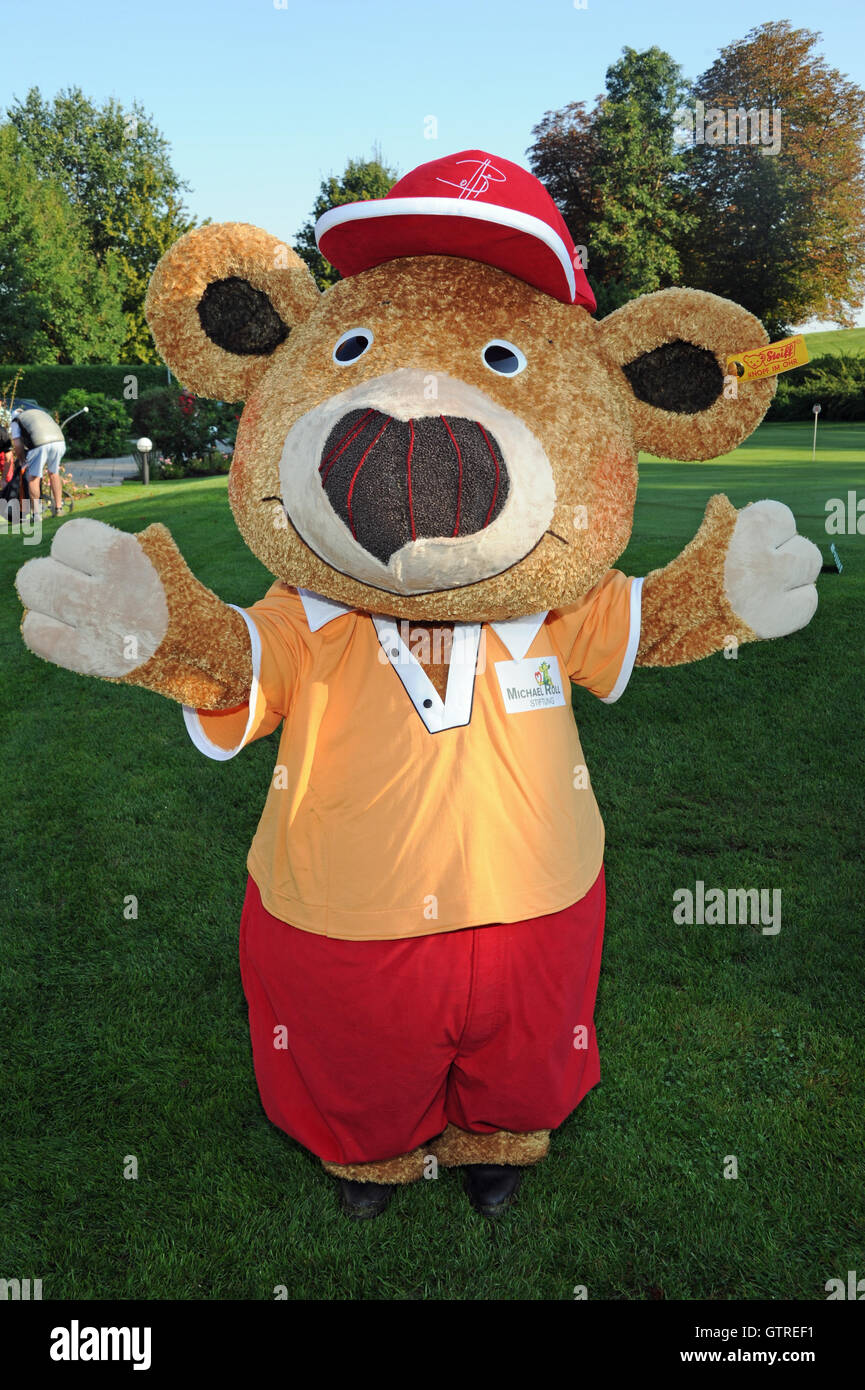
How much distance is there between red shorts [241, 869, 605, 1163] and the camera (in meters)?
2.34

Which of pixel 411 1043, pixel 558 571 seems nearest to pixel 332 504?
pixel 558 571

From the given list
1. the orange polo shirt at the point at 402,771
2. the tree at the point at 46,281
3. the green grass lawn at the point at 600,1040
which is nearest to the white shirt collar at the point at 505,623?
the orange polo shirt at the point at 402,771

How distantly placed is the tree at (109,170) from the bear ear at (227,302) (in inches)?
1941

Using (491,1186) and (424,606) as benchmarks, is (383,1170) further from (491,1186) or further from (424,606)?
(424,606)

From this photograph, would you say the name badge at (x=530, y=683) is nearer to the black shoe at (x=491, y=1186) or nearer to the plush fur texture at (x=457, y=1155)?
the plush fur texture at (x=457, y=1155)

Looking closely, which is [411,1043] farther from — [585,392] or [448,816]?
[585,392]

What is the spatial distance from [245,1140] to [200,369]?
216 cm

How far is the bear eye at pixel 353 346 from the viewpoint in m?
2.12

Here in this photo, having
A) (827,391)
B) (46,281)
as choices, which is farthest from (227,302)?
(46,281)

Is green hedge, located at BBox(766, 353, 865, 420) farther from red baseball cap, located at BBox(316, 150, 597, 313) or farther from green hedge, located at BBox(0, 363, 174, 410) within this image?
red baseball cap, located at BBox(316, 150, 597, 313)

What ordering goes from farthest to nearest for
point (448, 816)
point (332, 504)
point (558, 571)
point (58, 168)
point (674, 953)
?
1. point (58, 168)
2. point (674, 953)
3. point (448, 816)
4. point (558, 571)
5. point (332, 504)

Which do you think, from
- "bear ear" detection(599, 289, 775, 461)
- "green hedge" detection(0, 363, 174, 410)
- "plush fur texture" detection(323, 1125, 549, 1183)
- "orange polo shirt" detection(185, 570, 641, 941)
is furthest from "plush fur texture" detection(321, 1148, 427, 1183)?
"green hedge" detection(0, 363, 174, 410)

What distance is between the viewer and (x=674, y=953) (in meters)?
3.90

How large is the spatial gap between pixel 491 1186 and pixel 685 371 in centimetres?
214
